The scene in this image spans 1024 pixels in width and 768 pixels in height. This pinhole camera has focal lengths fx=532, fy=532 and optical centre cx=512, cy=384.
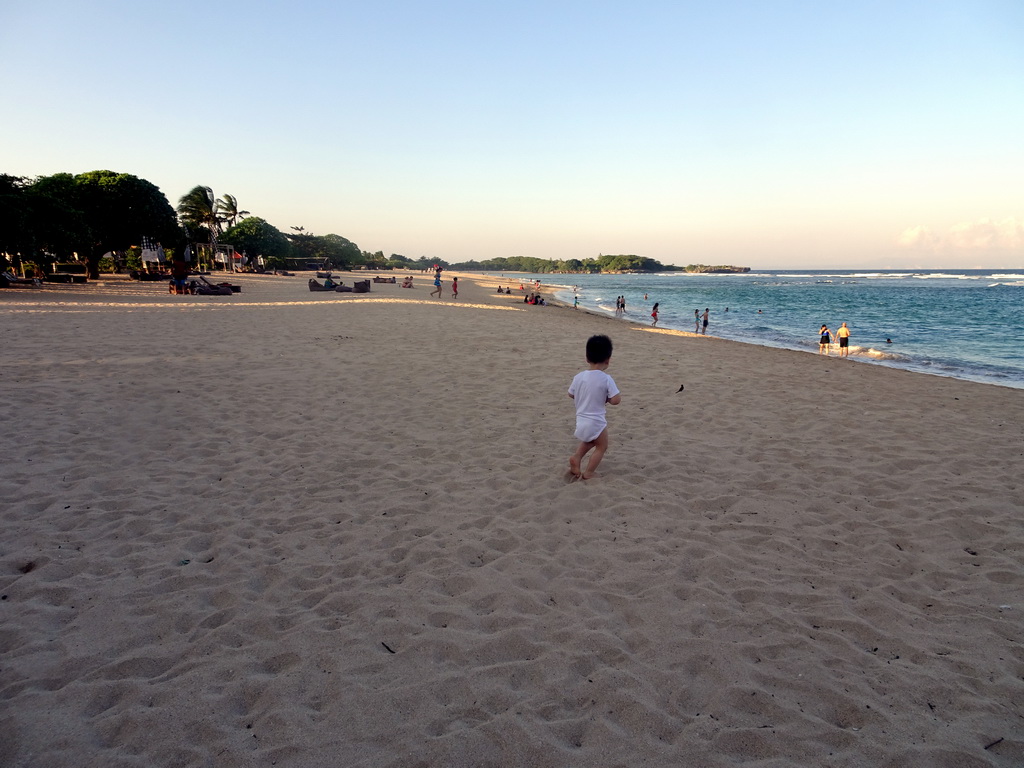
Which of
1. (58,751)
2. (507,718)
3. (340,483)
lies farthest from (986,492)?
(58,751)

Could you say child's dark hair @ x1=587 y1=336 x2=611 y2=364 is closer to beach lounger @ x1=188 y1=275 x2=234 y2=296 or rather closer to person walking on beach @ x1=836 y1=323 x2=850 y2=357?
person walking on beach @ x1=836 y1=323 x2=850 y2=357

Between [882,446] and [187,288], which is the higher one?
[187,288]

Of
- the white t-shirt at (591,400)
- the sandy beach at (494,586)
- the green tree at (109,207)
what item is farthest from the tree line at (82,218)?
the white t-shirt at (591,400)

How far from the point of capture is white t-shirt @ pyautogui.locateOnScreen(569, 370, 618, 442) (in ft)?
16.1

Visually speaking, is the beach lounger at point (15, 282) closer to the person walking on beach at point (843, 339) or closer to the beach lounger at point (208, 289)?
the beach lounger at point (208, 289)

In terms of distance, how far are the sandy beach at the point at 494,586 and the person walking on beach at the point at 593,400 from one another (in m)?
0.29

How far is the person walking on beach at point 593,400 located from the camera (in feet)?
15.9

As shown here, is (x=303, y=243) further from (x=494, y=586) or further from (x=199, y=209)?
(x=494, y=586)

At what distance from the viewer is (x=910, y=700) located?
2.58 metres

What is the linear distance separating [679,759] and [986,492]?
4.75m

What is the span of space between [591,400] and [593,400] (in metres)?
0.02

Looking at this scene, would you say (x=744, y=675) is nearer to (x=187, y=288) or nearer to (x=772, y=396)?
(x=772, y=396)

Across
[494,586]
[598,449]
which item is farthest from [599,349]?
[494,586]

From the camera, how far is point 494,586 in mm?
3445
